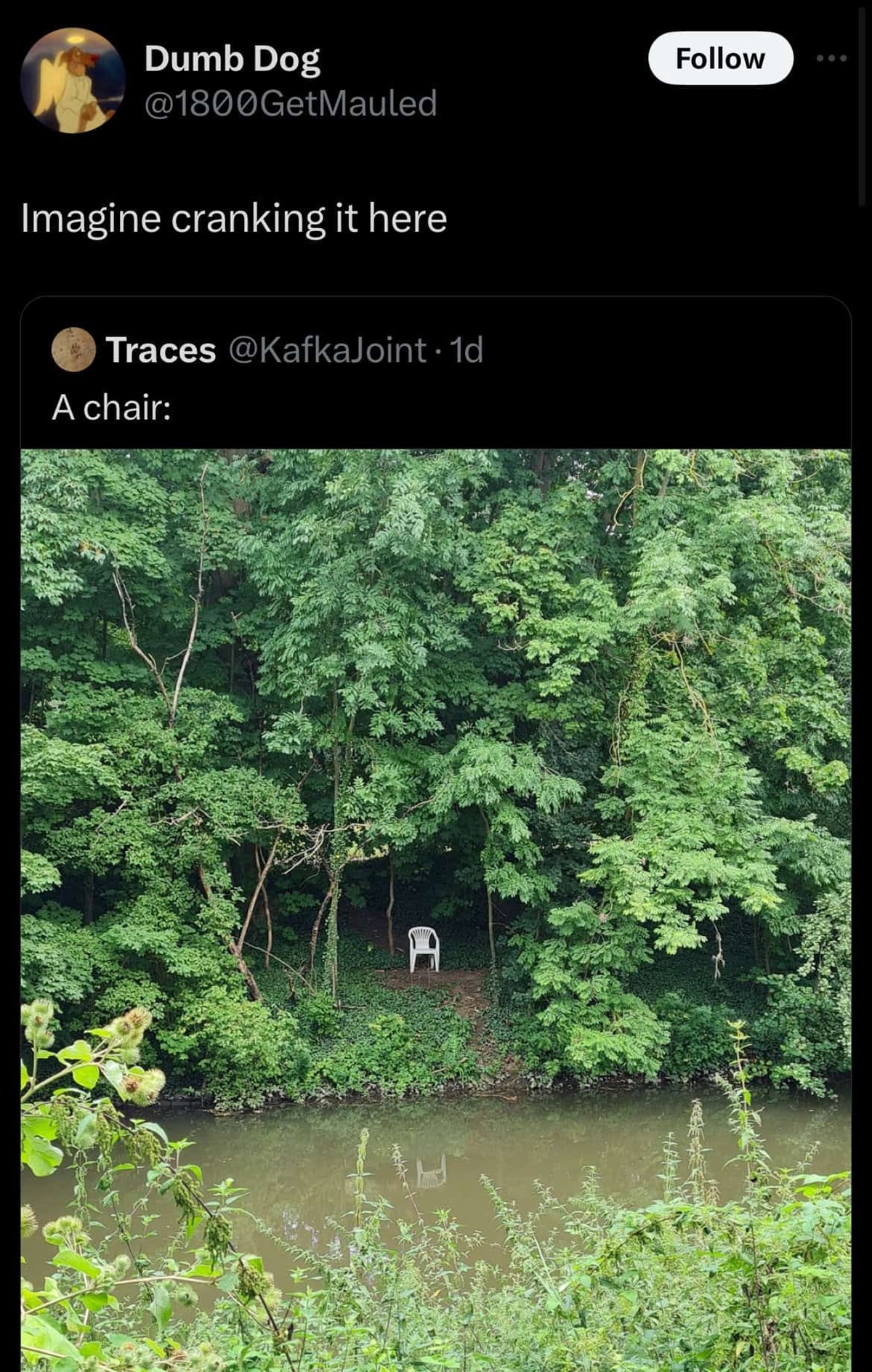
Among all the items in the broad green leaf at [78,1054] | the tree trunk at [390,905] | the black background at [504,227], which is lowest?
the tree trunk at [390,905]

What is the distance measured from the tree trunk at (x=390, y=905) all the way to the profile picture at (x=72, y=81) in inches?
326

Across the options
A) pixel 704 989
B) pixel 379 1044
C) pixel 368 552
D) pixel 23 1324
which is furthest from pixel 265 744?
pixel 23 1324

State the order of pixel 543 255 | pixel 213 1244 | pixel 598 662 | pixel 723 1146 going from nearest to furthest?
pixel 543 255, pixel 213 1244, pixel 723 1146, pixel 598 662

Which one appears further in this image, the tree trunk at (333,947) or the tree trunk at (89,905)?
the tree trunk at (333,947)

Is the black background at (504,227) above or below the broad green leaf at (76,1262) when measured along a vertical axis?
above

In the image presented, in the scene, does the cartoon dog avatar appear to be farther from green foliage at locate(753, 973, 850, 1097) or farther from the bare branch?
green foliage at locate(753, 973, 850, 1097)

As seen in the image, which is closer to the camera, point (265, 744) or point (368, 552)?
point (368, 552)

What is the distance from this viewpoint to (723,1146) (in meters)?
7.29

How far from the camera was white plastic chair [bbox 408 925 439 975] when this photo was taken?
8844 millimetres

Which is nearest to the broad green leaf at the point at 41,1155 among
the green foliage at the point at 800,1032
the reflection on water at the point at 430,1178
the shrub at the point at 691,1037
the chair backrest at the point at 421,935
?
the reflection on water at the point at 430,1178

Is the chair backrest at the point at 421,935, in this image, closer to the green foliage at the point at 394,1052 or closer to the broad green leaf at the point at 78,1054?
the green foliage at the point at 394,1052

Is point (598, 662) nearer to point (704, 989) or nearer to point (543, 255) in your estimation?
point (704, 989)

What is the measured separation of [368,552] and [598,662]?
76.6 inches

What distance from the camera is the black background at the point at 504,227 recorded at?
0.80m
